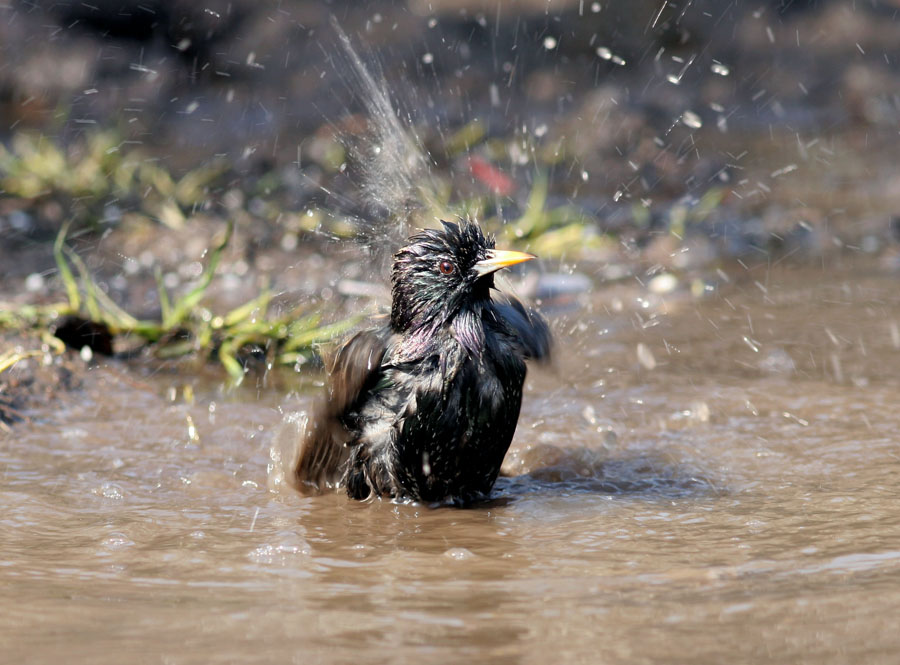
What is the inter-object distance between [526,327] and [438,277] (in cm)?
47

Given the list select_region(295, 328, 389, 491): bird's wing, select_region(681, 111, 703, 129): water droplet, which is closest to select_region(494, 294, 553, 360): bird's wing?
select_region(295, 328, 389, 491): bird's wing

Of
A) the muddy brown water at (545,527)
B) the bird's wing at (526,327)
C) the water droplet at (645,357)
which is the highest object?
the bird's wing at (526,327)

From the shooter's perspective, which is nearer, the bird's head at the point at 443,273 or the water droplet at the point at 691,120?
the bird's head at the point at 443,273

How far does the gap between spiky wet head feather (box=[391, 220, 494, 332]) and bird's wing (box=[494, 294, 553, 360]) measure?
0.73ft

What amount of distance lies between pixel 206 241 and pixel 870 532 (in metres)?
4.73

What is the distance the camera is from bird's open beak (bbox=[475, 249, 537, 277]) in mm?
3852

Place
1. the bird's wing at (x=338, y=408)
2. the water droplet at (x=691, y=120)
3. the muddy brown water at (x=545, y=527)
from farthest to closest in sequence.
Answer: the water droplet at (x=691, y=120) < the bird's wing at (x=338, y=408) < the muddy brown water at (x=545, y=527)

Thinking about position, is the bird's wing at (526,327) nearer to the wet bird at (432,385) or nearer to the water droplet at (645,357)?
the wet bird at (432,385)

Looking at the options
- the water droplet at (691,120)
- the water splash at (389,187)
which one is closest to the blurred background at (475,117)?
the water droplet at (691,120)

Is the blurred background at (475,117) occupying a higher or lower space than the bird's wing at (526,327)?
higher

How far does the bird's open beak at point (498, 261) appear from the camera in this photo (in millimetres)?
3852

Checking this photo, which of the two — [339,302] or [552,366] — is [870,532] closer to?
[552,366]

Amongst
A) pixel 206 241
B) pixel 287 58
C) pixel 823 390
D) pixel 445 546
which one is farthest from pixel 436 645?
pixel 287 58

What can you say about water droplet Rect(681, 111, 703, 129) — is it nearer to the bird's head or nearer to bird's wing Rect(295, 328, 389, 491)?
the bird's head
